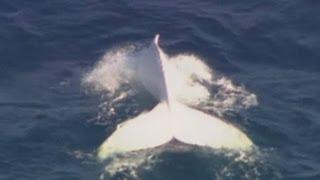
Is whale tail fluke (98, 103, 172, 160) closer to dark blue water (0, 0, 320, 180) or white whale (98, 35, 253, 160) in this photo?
white whale (98, 35, 253, 160)

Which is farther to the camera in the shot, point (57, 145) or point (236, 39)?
point (236, 39)

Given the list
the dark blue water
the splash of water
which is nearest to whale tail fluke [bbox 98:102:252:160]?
the dark blue water

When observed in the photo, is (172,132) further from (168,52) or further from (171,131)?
(168,52)

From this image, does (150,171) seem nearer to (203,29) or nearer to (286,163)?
(286,163)

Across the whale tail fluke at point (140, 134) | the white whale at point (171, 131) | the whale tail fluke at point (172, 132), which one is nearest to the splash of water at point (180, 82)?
the white whale at point (171, 131)

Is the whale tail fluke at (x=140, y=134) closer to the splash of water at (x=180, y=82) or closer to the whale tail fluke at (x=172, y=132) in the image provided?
the whale tail fluke at (x=172, y=132)

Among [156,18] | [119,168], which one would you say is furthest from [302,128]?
[156,18]

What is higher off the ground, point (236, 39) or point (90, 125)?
point (236, 39)

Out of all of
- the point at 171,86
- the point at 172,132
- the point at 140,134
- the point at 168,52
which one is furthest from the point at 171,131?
the point at 168,52
